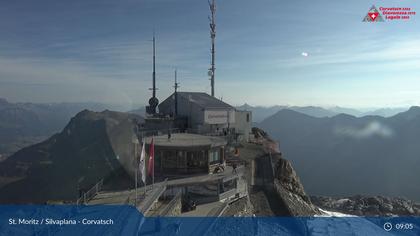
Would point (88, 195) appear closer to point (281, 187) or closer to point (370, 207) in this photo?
point (281, 187)

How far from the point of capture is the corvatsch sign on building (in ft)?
156

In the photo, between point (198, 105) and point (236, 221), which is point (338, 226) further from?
point (198, 105)

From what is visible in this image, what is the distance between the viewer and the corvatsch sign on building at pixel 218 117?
4744 centimetres

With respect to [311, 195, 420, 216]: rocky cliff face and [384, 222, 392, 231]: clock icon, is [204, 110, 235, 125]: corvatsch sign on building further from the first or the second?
[384, 222, 392, 231]: clock icon

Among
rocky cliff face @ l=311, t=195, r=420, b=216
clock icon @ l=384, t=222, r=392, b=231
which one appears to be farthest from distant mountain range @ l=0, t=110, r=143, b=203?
clock icon @ l=384, t=222, r=392, b=231

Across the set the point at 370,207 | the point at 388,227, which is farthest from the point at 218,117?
the point at 370,207

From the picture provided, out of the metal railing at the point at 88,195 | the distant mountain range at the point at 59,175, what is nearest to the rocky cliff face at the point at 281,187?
the metal railing at the point at 88,195

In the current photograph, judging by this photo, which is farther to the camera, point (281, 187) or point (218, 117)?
point (218, 117)

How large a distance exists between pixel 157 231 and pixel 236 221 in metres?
6.53

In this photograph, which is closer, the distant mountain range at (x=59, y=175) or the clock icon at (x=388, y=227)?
the clock icon at (x=388, y=227)

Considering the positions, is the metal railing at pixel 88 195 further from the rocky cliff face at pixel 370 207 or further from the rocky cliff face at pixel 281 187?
the rocky cliff face at pixel 370 207

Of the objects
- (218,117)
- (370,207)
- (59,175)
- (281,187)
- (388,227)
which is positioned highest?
(218,117)

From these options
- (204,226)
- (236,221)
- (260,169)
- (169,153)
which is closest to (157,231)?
(204,226)

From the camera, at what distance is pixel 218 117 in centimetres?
4872
